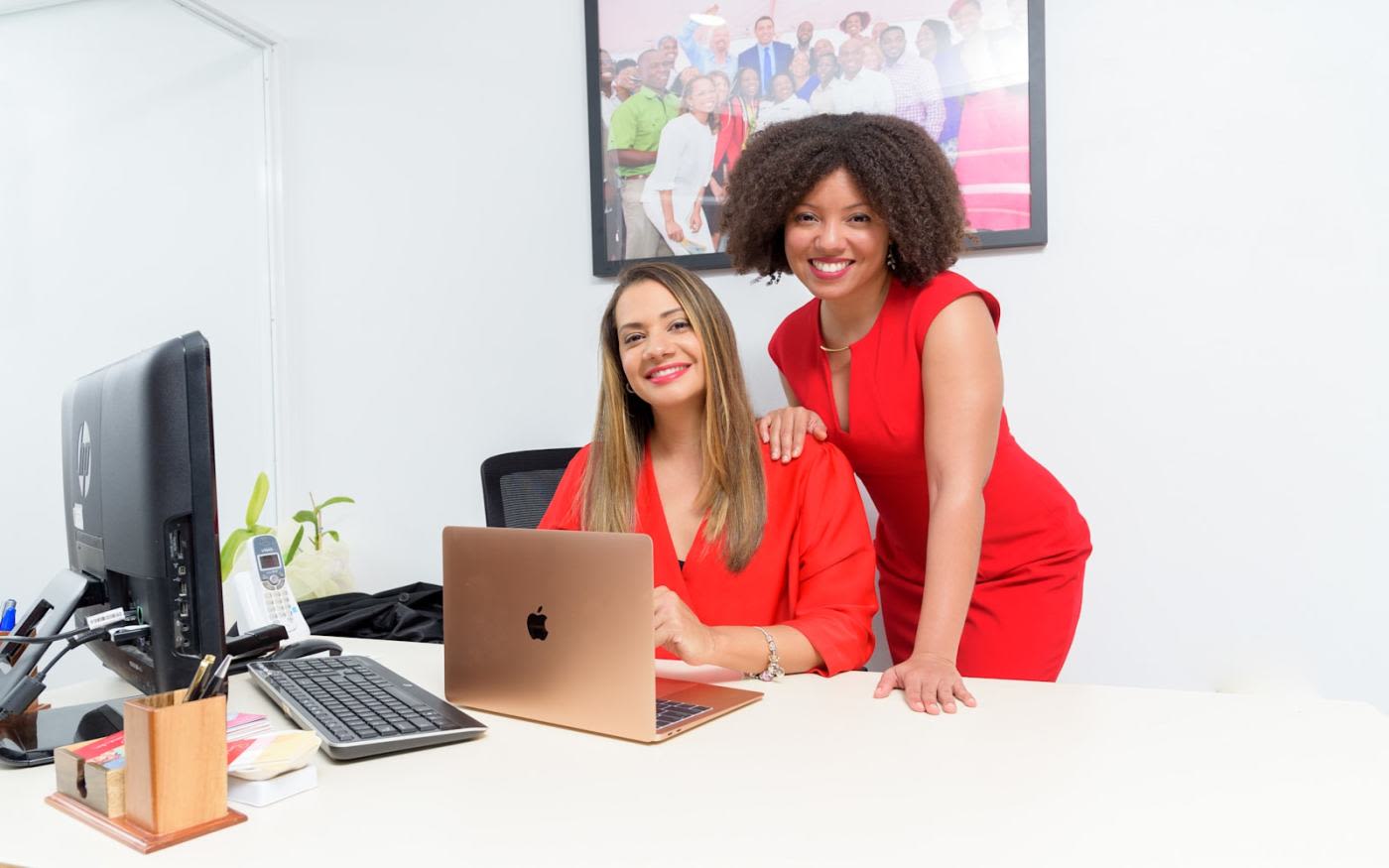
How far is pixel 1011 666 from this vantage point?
1736 mm

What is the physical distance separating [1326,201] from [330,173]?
2490mm

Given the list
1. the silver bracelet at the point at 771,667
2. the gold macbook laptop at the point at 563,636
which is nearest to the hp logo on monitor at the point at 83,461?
the gold macbook laptop at the point at 563,636

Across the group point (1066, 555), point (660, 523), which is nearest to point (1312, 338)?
point (1066, 555)

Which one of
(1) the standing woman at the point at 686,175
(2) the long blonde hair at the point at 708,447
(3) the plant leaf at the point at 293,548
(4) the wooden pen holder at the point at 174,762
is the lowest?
(3) the plant leaf at the point at 293,548

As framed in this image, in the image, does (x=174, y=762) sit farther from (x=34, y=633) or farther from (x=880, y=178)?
(x=880, y=178)

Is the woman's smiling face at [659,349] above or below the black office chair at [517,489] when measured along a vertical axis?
above

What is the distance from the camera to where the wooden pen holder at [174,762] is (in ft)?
2.64

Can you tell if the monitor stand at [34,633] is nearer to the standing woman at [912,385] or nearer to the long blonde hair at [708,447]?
the long blonde hair at [708,447]

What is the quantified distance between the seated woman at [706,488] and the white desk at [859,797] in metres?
0.38

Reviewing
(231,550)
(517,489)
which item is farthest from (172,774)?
(231,550)

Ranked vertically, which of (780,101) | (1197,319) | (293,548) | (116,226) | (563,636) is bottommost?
(293,548)

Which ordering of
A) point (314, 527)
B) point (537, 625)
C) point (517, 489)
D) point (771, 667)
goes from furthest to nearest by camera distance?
point (314, 527), point (517, 489), point (771, 667), point (537, 625)

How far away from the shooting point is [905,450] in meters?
1.69

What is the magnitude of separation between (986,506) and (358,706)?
113 cm
